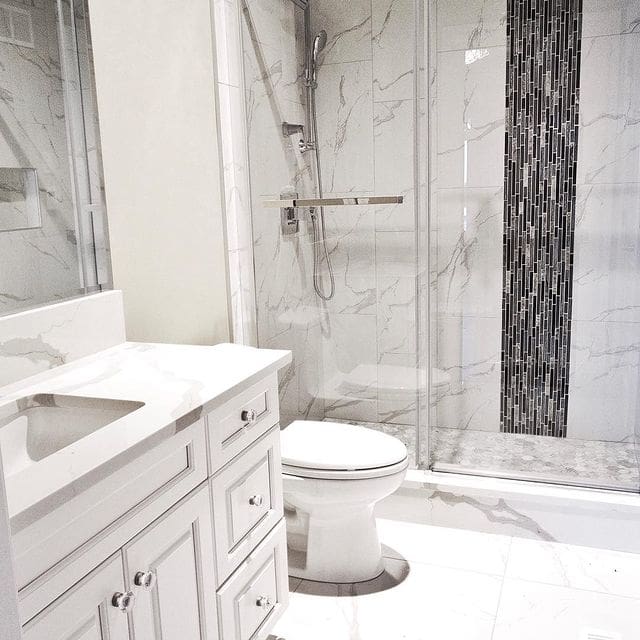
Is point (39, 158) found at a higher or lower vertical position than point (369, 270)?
higher

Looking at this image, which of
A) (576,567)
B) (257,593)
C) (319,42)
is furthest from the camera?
(319,42)

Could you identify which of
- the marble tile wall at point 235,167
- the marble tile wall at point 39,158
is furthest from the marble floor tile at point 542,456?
the marble tile wall at point 39,158

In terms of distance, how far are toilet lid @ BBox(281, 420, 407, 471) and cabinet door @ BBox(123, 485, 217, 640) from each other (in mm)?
716

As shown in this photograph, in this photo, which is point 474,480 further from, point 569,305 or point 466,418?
point 569,305

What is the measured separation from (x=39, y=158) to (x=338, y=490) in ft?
3.96

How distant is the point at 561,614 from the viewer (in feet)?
6.72

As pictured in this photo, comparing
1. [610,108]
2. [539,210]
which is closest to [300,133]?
[539,210]

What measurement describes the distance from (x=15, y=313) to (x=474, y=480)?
171cm

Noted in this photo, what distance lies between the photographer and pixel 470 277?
2.64m

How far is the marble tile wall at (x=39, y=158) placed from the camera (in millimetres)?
1595

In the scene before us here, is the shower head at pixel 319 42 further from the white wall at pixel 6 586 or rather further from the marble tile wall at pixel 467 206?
the white wall at pixel 6 586

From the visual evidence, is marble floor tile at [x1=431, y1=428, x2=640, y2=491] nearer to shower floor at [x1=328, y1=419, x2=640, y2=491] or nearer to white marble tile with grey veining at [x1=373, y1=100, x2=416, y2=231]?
shower floor at [x1=328, y1=419, x2=640, y2=491]

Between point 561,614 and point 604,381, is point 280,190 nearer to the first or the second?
point 604,381

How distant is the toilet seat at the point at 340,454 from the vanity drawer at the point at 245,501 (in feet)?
1.08
